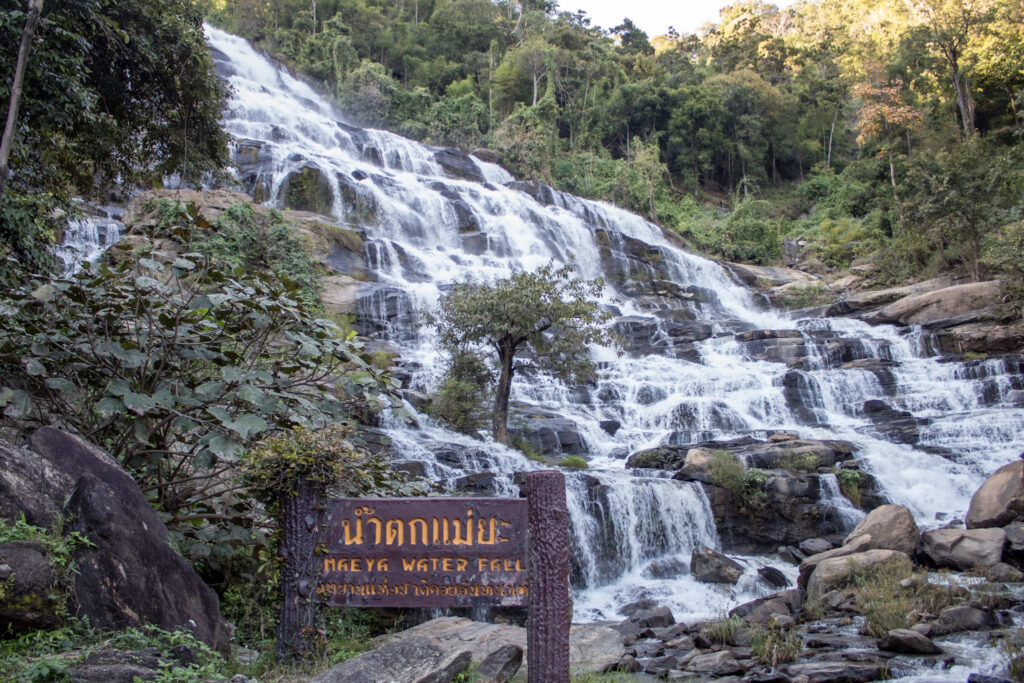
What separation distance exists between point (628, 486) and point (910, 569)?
3.98m

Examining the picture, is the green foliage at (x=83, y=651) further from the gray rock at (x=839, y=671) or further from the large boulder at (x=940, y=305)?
the large boulder at (x=940, y=305)

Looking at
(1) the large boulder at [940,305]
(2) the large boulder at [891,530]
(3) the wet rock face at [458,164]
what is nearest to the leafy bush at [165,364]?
(2) the large boulder at [891,530]

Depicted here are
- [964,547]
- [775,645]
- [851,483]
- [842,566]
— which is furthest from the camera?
[851,483]

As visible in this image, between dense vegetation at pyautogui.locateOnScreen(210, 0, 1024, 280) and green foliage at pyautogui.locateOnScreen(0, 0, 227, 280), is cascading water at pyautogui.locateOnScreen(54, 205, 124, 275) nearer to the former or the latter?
green foliage at pyautogui.locateOnScreen(0, 0, 227, 280)

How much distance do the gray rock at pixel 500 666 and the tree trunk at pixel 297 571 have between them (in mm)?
1058

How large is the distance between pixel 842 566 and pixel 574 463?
5.35 metres

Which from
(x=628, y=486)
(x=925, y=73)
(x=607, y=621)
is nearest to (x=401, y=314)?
(x=628, y=486)

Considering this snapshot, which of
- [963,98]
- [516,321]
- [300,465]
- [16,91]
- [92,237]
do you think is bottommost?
[300,465]

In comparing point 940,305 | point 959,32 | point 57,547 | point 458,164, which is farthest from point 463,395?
point 959,32

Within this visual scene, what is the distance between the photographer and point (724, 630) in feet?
24.6

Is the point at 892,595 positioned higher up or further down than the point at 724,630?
higher up

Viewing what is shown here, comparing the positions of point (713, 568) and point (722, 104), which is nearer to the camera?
→ point (713, 568)

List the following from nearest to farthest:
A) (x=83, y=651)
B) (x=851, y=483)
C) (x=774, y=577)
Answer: (x=83, y=651) < (x=774, y=577) < (x=851, y=483)

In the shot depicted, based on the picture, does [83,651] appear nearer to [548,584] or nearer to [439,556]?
[439,556]
